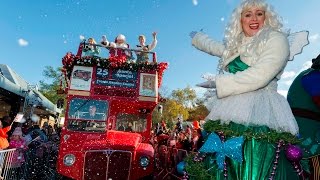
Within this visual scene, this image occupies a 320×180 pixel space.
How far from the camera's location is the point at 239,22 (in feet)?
7.94

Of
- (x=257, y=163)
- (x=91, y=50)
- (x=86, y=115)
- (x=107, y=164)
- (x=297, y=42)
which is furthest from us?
(x=91, y=50)

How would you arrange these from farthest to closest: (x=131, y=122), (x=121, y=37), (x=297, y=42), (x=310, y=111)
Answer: (x=121, y=37) → (x=131, y=122) → (x=310, y=111) → (x=297, y=42)

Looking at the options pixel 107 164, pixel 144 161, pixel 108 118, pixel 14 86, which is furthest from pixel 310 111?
pixel 14 86

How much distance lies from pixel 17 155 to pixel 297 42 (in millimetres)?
7189

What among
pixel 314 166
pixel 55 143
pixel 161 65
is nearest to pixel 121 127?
pixel 161 65

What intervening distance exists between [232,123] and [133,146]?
4.80 meters

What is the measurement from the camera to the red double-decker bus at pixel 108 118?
6.53m

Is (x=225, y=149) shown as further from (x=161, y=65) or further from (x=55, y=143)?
(x=55, y=143)

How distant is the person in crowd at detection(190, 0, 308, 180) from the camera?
1.90m

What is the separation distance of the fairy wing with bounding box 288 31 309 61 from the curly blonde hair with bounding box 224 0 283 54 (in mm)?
136

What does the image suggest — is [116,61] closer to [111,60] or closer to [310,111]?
[111,60]

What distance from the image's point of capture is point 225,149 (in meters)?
1.88

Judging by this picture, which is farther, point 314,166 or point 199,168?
point 314,166

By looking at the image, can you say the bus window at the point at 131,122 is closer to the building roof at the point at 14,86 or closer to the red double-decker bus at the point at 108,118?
the red double-decker bus at the point at 108,118
